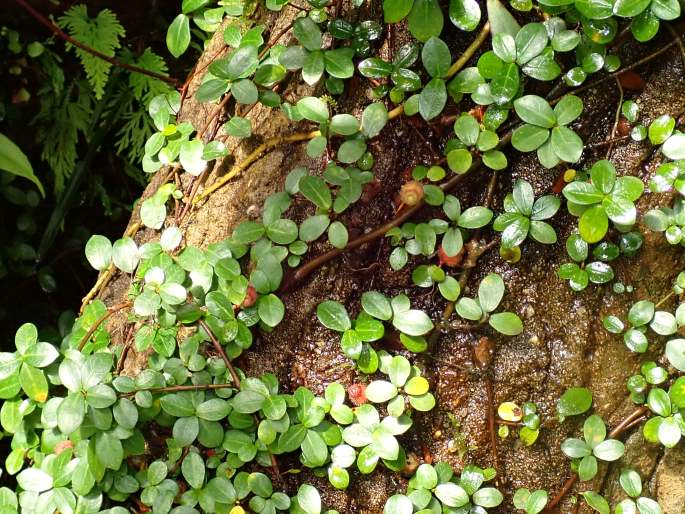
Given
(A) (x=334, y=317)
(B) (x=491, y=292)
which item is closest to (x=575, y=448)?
(B) (x=491, y=292)

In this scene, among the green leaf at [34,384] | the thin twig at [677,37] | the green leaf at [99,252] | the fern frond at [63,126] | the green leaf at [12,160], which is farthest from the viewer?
the fern frond at [63,126]

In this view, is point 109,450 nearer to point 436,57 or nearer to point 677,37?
point 436,57

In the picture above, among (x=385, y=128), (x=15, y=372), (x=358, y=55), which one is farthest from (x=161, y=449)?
(x=358, y=55)

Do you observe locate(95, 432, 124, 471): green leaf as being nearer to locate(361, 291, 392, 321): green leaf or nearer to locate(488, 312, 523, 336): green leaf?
locate(361, 291, 392, 321): green leaf

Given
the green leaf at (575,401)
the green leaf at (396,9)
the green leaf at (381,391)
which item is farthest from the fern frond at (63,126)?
the green leaf at (575,401)

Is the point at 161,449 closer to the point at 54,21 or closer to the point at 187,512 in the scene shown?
the point at 187,512

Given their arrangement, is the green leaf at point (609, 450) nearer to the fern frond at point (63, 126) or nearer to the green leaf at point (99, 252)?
the green leaf at point (99, 252)
